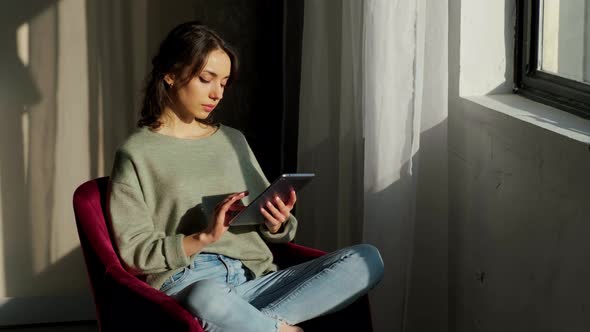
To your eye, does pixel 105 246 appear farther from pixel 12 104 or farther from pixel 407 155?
pixel 12 104

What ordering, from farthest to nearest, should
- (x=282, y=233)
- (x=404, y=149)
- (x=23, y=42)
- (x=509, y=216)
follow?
(x=23, y=42)
(x=404, y=149)
(x=282, y=233)
(x=509, y=216)

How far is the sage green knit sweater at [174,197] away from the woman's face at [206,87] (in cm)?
9

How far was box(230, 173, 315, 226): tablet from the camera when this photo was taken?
6.64ft

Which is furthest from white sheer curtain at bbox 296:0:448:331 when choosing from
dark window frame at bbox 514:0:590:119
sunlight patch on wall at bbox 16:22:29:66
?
sunlight patch on wall at bbox 16:22:29:66

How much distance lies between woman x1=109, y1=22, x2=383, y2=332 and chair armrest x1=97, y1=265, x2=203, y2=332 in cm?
9

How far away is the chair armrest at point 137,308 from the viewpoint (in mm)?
1813

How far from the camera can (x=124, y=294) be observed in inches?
76.8

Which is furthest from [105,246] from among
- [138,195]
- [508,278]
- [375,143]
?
[508,278]

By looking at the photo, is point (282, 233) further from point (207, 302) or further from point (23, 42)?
point (23, 42)

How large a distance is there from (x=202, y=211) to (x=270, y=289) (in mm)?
234

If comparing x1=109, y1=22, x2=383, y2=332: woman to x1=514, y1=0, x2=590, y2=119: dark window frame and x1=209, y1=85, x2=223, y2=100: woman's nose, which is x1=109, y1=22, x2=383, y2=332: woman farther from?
x1=514, y1=0, x2=590, y2=119: dark window frame

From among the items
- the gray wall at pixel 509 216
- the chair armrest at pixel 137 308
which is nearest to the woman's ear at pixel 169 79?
the chair armrest at pixel 137 308

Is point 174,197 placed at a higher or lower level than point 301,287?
higher

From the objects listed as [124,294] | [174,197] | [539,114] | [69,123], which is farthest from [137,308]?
[69,123]
